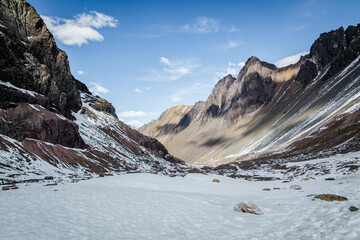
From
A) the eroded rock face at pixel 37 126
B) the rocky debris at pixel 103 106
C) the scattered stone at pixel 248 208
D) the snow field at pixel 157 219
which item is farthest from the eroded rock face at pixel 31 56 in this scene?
the scattered stone at pixel 248 208

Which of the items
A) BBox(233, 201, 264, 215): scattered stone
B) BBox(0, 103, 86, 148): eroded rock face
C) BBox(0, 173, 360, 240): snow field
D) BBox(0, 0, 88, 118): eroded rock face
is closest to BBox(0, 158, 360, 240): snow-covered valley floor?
BBox(0, 173, 360, 240): snow field

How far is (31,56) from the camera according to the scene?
7425cm

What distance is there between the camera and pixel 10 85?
58250 mm

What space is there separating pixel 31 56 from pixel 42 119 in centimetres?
2764

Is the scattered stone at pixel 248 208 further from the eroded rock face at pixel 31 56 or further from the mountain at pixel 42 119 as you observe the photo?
the eroded rock face at pixel 31 56

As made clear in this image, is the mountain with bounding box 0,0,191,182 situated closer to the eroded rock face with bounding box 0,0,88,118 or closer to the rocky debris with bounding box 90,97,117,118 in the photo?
the eroded rock face with bounding box 0,0,88,118

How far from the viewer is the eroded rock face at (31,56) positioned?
205 feet

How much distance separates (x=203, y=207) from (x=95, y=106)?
117 m

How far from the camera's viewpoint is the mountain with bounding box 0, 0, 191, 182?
4747 centimetres

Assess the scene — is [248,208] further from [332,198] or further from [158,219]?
[158,219]

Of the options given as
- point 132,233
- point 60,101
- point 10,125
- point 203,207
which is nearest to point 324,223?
point 203,207

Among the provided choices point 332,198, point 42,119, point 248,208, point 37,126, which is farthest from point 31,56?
point 332,198

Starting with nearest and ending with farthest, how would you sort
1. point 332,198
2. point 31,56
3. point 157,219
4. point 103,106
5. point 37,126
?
point 157,219, point 332,198, point 37,126, point 31,56, point 103,106

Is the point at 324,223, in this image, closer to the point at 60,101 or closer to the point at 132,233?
the point at 132,233
